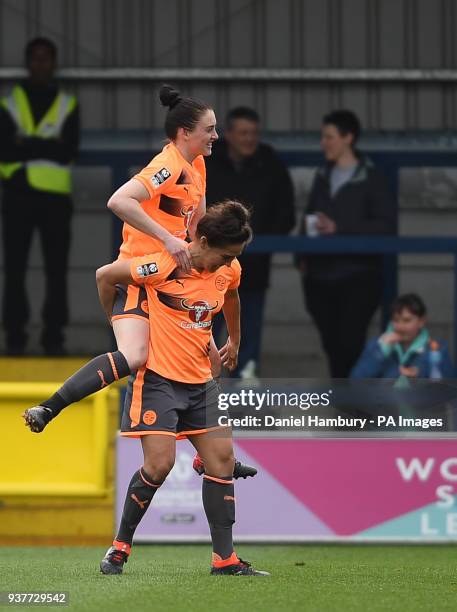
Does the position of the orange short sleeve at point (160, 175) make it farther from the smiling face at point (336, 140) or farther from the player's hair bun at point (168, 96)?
the smiling face at point (336, 140)

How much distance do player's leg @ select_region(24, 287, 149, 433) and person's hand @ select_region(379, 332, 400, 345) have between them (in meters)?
3.19

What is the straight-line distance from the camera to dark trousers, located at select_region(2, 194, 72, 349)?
11117 mm

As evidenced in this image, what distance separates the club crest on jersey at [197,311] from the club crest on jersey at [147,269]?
0.17 meters

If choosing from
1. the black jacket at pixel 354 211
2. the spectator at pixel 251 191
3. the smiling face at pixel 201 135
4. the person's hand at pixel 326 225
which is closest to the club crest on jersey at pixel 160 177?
the smiling face at pixel 201 135

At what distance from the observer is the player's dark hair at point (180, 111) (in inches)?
259

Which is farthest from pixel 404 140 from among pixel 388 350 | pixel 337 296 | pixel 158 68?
pixel 388 350

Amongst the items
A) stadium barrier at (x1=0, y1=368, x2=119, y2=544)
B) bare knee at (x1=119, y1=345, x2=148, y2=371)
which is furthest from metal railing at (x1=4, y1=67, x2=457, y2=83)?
bare knee at (x1=119, y1=345, x2=148, y2=371)

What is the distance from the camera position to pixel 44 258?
11.3 meters

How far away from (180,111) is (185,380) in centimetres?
113

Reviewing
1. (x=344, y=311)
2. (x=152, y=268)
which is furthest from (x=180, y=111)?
(x=344, y=311)

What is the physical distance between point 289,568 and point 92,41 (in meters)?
6.79

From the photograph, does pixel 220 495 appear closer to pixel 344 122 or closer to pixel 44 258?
pixel 344 122

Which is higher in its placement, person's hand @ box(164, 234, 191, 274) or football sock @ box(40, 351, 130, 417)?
person's hand @ box(164, 234, 191, 274)

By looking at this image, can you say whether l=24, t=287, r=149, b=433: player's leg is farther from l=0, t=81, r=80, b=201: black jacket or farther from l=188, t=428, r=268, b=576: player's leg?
l=0, t=81, r=80, b=201: black jacket
